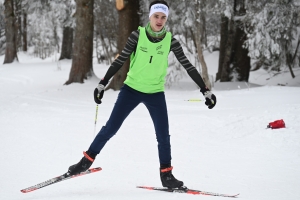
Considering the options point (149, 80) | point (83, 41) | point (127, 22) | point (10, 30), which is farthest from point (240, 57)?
point (10, 30)

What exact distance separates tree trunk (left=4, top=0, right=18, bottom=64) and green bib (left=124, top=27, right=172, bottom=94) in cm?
2268

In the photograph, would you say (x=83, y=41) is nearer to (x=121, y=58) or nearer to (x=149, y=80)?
(x=121, y=58)

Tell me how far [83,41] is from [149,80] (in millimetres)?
10700

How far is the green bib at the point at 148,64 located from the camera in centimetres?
411

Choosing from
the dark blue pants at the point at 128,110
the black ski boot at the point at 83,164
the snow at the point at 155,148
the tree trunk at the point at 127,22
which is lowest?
the snow at the point at 155,148

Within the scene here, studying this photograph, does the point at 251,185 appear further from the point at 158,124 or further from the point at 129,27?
the point at 129,27

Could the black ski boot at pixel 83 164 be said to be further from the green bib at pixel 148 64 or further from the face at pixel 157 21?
the face at pixel 157 21

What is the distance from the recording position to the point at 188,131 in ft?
25.2

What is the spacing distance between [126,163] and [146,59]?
6.92ft

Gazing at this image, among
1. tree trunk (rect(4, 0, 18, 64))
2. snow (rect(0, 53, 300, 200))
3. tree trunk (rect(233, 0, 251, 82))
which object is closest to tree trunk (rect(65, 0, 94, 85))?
snow (rect(0, 53, 300, 200))

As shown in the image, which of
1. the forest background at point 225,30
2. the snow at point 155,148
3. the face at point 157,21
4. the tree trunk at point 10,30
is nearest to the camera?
the face at point 157,21

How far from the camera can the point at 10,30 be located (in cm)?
2473

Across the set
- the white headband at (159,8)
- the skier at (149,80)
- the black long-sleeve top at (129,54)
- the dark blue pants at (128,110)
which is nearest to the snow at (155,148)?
the skier at (149,80)

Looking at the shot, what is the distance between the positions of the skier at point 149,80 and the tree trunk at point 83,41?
34.6 feet
